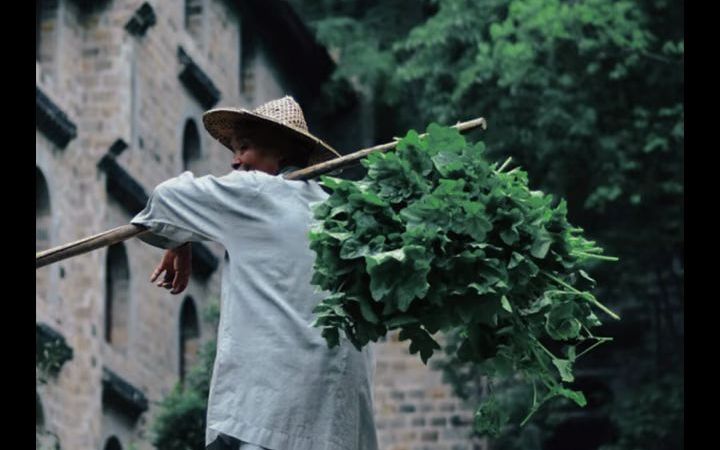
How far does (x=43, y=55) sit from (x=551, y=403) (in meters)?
8.14

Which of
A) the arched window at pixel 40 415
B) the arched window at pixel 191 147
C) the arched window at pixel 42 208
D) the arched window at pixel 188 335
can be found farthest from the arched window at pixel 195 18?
the arched window at pixel 40 415

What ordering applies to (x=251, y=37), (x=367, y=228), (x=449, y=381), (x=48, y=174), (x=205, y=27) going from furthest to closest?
(x=251, y=37) → (x=205, y=27) → (x=449, y=381) → (x=48, y=174) → (x=367, y=228)

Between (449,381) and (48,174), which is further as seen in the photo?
(449,381)

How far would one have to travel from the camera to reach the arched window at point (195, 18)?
3219 cm

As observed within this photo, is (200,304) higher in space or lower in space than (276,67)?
lower

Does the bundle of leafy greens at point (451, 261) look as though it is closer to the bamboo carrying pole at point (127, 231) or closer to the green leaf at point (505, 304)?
the green leaf at point (505, 304)

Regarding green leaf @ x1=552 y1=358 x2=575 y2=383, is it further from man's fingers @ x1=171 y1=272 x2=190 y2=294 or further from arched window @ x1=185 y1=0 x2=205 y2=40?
arched window @ x1=185 y1=0 x2=205 y2=40

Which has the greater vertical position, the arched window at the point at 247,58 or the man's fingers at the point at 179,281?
the arched window at the point at 247,58

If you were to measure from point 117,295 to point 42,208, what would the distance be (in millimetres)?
2612

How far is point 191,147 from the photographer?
102 feet

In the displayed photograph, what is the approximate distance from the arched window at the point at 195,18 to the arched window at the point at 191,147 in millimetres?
1595

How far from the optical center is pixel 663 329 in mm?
33062

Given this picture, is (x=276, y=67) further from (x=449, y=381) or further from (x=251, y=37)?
(x=449, y=381)
